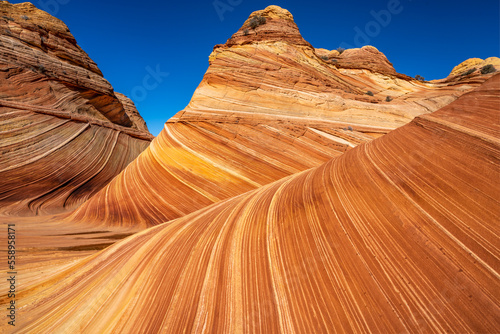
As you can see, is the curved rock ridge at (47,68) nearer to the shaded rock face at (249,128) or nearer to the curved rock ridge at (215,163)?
the shaded rock face at (249,128)

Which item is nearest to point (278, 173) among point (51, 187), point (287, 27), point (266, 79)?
point (266, 79)

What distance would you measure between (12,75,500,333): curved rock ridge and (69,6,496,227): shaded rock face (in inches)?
141

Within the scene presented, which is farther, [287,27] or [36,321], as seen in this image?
[287,27]

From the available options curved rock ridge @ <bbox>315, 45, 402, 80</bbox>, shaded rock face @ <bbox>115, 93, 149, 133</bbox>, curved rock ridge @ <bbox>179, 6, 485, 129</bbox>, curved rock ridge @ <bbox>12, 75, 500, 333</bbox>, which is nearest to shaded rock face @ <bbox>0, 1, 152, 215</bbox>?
curved rock ridge @ <bbox>179, 6, 485, 129</bbox>

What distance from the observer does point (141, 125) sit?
79.6ft

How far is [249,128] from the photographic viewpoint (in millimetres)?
7031

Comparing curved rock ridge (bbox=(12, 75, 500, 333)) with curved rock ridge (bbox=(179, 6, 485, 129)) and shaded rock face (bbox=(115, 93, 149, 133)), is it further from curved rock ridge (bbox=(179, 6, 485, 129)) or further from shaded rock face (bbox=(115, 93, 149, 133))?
shaded rock face (bbox=(115, 93, 149, 133))

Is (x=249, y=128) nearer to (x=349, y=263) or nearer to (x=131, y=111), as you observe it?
(x=349, y=263)

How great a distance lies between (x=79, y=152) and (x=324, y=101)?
11.9m

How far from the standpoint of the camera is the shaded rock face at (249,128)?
651cm

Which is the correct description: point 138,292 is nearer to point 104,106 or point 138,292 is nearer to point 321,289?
point 321,289

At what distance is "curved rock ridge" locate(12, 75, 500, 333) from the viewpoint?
58.4 inches

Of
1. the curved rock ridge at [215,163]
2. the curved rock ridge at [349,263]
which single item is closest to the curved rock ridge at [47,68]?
the curved rock ridge at [215,163]

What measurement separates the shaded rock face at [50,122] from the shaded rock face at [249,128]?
3088mm
